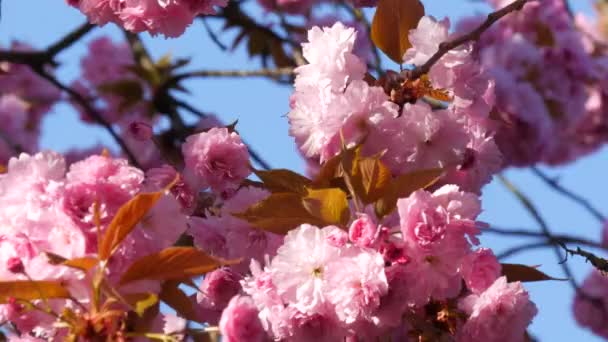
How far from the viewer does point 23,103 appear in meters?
6.16

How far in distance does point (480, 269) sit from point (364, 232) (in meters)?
0.28

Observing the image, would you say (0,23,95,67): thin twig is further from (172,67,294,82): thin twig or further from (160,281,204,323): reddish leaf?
(160,281,204,323): reddish leaf

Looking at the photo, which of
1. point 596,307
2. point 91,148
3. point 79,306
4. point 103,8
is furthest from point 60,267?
point 91,148

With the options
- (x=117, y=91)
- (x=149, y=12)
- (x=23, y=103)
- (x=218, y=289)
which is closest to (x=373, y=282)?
(x=218, y=289)

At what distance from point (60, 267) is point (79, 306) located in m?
0.07

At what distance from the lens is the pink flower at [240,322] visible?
1.55 metres

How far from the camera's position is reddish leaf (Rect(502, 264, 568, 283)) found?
70.2 inches

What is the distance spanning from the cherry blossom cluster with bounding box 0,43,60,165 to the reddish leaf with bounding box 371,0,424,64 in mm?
3736

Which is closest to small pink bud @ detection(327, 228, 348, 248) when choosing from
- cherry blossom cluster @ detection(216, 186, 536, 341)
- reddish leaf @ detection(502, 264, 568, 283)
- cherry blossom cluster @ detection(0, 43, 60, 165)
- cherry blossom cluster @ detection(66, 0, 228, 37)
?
cherry blossom cluster @ detection(216, 186, 536, 341)

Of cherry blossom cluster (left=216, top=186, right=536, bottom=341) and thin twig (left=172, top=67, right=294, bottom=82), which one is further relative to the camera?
thin twig (left=172, top=67, right=294, bottom=82)

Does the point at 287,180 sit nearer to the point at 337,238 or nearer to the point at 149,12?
the point at 337,238

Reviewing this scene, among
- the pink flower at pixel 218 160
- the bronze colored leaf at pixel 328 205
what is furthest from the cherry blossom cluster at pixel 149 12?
the bronze colored leaf at pixel 328 205

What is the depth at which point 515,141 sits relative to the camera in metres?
4.57

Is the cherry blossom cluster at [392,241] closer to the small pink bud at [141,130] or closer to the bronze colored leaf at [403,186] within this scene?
the bronze colored leaf at [403,186]
